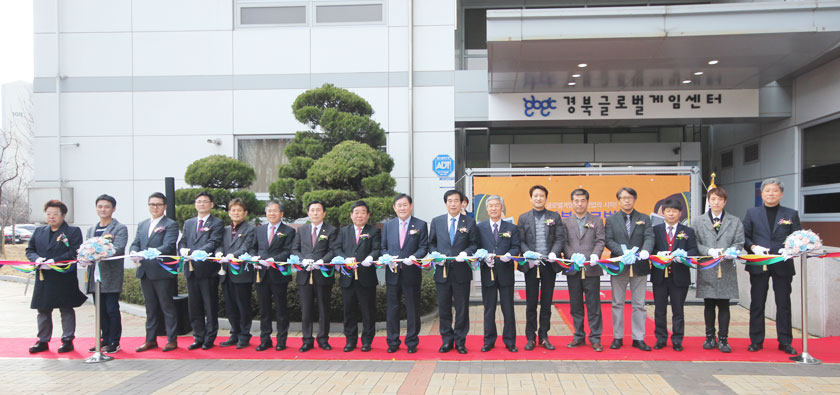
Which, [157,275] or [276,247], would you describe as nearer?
[157,275]

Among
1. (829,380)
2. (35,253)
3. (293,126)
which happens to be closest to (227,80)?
(293,126)

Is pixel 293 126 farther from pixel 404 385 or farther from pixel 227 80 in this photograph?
pixel 404 385

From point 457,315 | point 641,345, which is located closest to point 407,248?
point 457,315

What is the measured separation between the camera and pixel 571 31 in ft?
27.6

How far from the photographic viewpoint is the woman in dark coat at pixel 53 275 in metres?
6.10

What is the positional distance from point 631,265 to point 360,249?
9.90 feet

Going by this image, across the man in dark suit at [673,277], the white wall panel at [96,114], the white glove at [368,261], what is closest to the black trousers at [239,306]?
the white glove at [368,261]

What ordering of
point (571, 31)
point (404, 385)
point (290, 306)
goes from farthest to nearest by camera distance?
1. point (571, 31)
2. point (290, 306)
3. point (404, 385)

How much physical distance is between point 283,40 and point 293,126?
177 centimetres

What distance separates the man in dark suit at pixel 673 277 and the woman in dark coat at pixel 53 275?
22.0 feet

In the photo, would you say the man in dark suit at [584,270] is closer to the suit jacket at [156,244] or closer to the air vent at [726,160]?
the suit jacket at [156,244]

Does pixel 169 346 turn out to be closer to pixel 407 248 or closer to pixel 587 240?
pixel 407 248

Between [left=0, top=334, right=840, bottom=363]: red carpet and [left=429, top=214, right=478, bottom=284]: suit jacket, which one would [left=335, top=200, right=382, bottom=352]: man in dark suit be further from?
[left=429, top=214, right=478, bottom=284]: suit jacket

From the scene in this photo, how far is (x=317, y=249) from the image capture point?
20.1 ft
